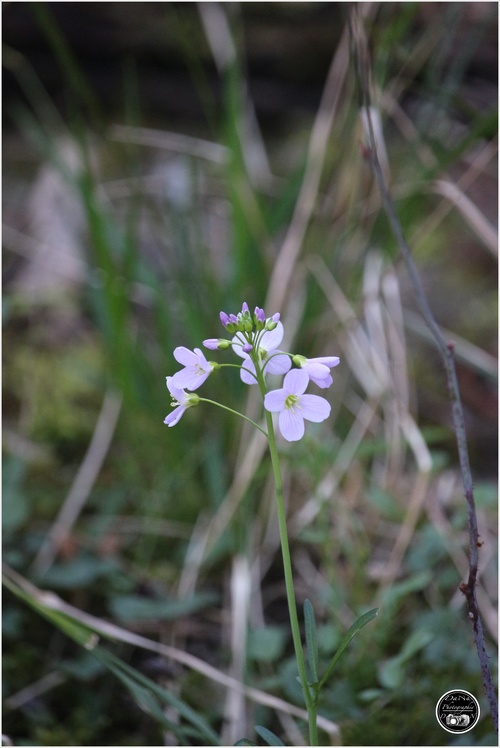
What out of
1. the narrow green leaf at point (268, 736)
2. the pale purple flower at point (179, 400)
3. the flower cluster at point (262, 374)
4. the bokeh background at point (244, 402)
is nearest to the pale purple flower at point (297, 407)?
the flower cluster at point (262, 374)

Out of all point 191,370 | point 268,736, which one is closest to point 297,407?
point 191,370

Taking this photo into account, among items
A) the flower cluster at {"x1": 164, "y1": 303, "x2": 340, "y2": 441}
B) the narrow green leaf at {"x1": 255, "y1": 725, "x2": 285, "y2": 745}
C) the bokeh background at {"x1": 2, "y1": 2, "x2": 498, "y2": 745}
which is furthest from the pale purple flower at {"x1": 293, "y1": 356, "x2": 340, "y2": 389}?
the bokeh background at {"x1": 2, "y1": 2, "x2": 498, "y2": 745}

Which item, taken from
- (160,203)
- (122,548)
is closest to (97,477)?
(122,548)

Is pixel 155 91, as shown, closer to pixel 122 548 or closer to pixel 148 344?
pixel 148 344

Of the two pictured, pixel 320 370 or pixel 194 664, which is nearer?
pixel 320 370

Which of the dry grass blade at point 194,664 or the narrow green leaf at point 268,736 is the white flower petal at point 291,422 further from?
the dry grass blade at point 194,664

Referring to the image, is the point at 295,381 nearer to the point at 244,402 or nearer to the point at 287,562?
the point at 287,562
